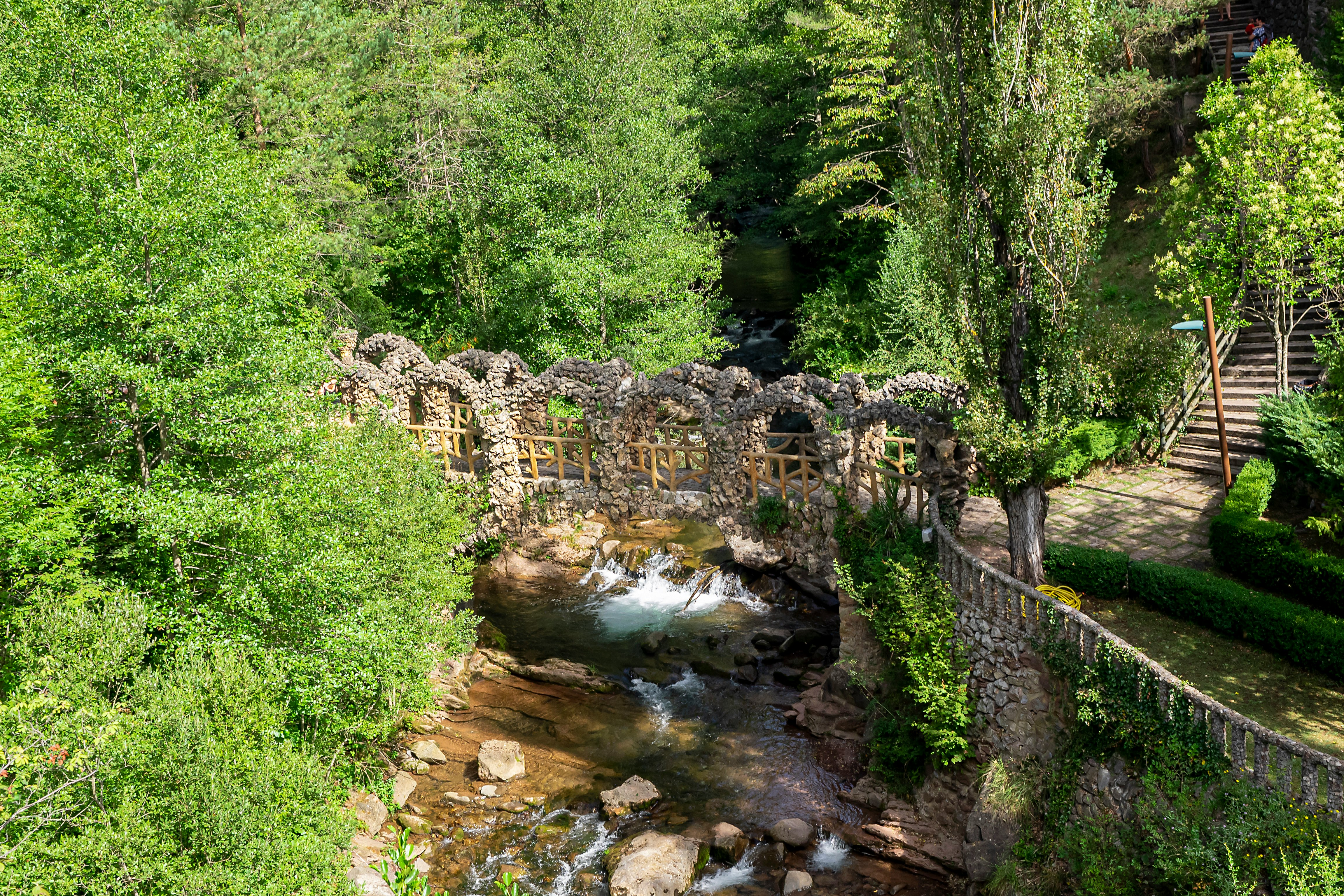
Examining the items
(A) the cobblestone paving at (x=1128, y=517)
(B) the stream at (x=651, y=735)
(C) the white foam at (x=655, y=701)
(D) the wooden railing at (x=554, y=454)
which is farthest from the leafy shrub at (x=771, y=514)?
(D) the wooden railing at (x=554, y=454)

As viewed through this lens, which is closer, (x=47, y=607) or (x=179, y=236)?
(x=47, y=607)

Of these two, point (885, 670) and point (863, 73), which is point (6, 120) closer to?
point (885, 670)

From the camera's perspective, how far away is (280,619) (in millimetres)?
15750

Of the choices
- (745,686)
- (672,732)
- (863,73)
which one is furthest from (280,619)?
(863,73)

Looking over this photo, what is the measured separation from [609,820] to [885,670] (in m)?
6.31

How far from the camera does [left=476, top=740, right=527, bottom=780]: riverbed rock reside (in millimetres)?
19047

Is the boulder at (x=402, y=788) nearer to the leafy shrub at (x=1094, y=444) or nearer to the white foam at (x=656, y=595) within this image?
the white foam at (x=656, y=595)

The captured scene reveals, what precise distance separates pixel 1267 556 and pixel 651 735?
12.8m

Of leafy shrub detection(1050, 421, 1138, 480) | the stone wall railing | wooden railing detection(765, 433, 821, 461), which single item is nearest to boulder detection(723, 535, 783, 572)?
wooden railing detection(765, 433, 821, 461)

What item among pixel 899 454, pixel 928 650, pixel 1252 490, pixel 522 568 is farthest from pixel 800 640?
pixel 1252 490

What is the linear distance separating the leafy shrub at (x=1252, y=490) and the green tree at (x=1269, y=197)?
2403mm

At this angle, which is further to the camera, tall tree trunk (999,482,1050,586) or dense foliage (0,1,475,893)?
tall tree trunk (999,482,1050,586)

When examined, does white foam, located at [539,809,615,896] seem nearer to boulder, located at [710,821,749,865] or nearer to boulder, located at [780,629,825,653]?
boulder, located at [710,821,749,865]

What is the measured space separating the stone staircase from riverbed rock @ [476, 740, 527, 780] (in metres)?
17.0
